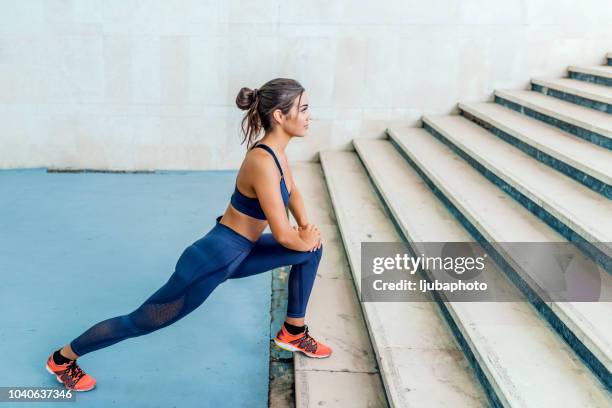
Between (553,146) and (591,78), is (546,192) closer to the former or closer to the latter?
(553,146)

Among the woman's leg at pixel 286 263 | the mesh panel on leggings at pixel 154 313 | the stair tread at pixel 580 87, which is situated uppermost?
the stair tread at pixel 580 87

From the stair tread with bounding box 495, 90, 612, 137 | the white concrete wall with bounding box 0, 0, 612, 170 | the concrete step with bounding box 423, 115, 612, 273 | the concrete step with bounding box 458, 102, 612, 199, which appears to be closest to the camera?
the concrete step with bounding box 423, 115, 612, 273

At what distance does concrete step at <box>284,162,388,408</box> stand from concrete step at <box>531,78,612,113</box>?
226 centimetres

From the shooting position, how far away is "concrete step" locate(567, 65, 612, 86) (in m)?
4.73

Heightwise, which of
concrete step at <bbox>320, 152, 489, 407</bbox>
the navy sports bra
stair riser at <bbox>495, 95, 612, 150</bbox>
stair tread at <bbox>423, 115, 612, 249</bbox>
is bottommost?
concrete step at <bbox>320, 152, 489, 407</bbox>

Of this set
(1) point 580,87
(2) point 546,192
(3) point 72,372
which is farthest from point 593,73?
(3) point 72,372

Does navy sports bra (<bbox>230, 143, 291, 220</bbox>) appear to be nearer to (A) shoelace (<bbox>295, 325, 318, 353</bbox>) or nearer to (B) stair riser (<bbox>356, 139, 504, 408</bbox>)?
(A) shoelace (<bbox>295, 325, 318, 353</bbox>)

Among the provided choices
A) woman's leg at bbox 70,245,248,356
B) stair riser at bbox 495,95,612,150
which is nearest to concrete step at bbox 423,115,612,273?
stair riser at bbox 495,95,612,150

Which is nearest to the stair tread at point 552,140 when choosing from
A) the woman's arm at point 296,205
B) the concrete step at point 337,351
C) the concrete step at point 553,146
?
the concrete step at point 553,146

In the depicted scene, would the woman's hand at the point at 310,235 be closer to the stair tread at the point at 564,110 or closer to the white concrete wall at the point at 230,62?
the stair tread at the point at 564,110

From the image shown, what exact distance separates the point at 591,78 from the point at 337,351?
3842 millimetres

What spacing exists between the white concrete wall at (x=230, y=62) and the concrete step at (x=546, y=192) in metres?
1.10

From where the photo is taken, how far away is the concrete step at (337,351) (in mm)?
2307

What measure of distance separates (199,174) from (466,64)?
2853 mm
